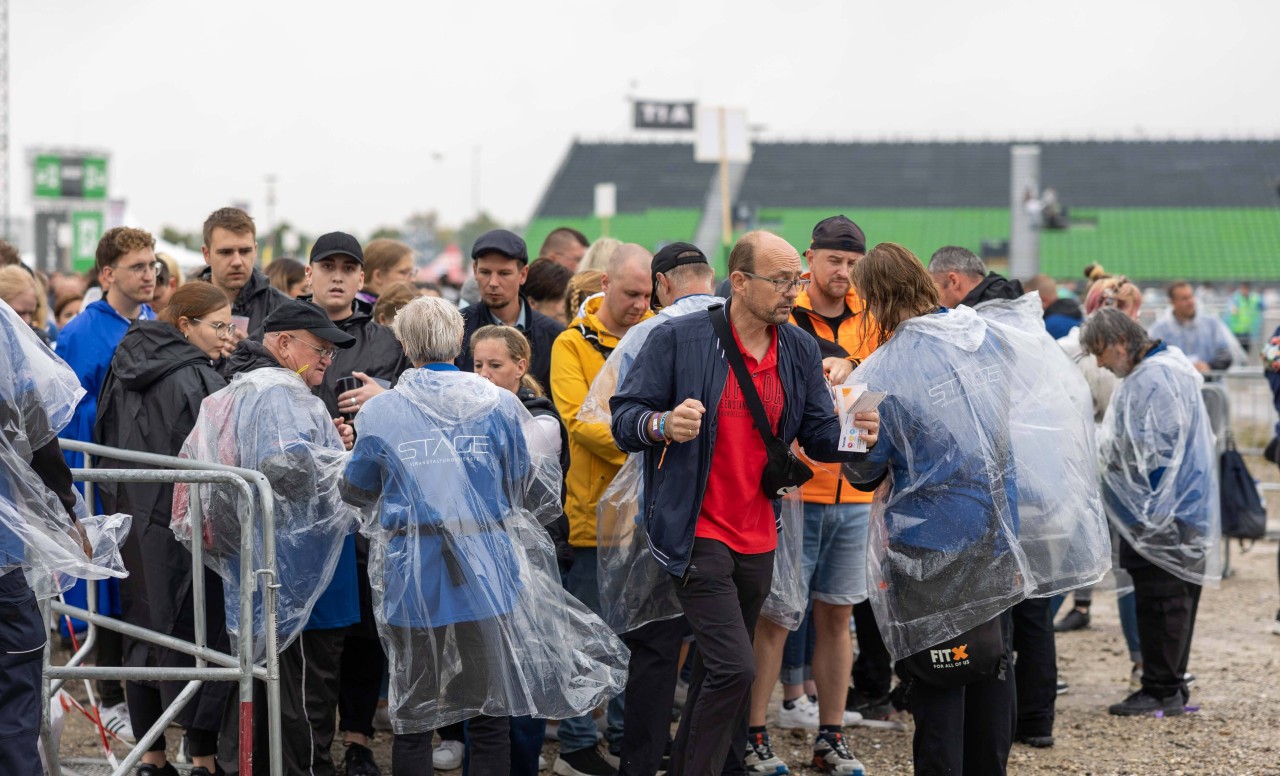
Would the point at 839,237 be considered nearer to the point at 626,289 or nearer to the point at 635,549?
the point at 626,289

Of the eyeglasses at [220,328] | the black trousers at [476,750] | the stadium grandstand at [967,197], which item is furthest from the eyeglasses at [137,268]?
the stadium grandstand at [967,197]

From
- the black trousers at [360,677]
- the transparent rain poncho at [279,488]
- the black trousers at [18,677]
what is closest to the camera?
the black trousers at [18,677]

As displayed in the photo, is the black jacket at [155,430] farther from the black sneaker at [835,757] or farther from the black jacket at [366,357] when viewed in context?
the black sneaker at [835,757]

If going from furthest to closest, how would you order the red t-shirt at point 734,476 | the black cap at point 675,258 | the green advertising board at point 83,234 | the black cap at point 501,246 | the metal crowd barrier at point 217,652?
the green advertising board at point 83,234, the black cap at point 501,246, the black cap at point 675,258, the red t-shirt at point 734,476, the metal crowd barrier at point 217,652

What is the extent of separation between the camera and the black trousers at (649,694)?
13.9 ft

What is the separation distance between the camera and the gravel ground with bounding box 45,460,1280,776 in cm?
504

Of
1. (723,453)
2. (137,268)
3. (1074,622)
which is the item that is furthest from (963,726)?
(1074,622)

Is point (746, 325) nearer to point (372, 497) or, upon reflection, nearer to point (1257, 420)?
point (372, 497)

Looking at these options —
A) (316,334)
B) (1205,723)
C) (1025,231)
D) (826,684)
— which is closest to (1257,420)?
(1205,723)

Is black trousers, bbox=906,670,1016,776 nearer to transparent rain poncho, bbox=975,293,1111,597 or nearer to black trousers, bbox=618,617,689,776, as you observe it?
transparent rain poncho, bbox=975,293,1111,597

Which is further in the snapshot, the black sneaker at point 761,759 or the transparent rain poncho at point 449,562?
the black sneaker at point 761,759

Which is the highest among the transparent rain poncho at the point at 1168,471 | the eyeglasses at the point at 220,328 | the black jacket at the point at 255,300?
the black jacket at the point at 255,300

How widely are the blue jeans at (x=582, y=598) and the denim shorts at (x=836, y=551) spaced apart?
2.62 feet

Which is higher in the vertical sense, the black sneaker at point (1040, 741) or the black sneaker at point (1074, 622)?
the black sneaker at point (1040, 741)
